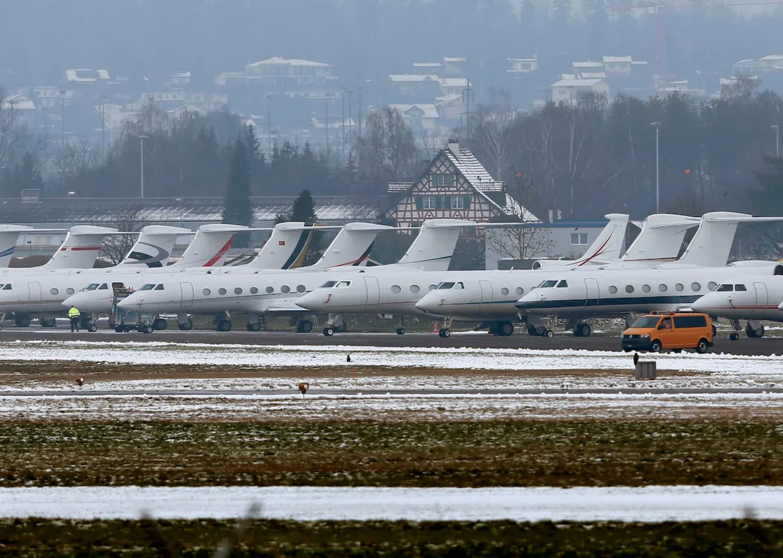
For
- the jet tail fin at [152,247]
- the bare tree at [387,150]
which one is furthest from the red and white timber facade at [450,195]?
the jet tail fin at [152,247]

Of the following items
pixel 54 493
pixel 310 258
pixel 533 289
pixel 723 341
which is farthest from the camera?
pixel 310 258

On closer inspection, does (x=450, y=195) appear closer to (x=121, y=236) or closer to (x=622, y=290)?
(x=121, y=236)

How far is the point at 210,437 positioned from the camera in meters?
22.8

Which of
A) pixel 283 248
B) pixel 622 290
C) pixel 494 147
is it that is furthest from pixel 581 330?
pixel 494 147

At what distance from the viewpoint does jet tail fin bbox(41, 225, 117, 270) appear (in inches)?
3169

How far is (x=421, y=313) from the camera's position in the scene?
61.9 m

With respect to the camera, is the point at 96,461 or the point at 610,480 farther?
the point at 96,461

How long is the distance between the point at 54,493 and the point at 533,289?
1667 inches

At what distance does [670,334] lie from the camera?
153 ft

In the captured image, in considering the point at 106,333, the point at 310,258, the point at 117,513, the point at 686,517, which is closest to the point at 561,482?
the point at 686,517

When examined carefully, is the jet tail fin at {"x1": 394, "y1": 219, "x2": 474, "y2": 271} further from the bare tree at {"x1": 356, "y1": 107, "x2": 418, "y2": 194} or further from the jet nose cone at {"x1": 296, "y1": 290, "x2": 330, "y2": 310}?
the bare tree at {"x1": 356, "y1": 107, "x2": 418, "y2": 194}

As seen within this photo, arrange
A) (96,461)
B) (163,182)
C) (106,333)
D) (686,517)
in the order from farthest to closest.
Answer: (163,182)
(106,333)
(96,461)
(686,517)

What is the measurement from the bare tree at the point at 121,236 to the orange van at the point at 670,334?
163 ft

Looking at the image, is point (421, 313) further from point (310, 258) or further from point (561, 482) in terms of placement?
point (561, 482)
